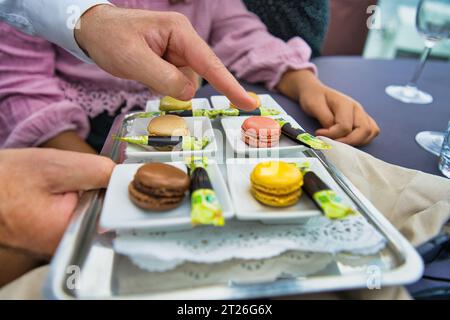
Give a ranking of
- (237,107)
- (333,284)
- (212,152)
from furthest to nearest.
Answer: (237,107)
(212,152)
(333,284)

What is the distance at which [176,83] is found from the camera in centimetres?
48

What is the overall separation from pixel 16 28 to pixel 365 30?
50.0 inches

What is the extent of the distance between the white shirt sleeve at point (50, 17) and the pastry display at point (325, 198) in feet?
1.36

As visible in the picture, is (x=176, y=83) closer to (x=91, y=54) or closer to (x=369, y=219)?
(x=91, y=54)

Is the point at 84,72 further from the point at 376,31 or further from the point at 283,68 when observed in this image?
the point at 376,31

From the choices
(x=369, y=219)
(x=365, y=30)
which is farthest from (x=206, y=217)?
(x=365, y=30)

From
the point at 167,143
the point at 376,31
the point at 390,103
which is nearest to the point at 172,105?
the point at 167,143

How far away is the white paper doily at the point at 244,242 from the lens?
308mm

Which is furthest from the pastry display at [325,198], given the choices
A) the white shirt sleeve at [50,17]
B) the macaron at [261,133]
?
the white shirt sleeve at [50,17]

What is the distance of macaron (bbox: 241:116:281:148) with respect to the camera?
1.57ft

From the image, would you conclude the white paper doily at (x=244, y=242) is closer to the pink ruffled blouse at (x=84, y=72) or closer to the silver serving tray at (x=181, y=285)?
the silver serving tray at (x=181, y=285)

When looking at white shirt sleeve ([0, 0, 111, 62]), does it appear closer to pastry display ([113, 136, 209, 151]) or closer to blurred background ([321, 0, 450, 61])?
pastry display ([113, 136, 209, 151])

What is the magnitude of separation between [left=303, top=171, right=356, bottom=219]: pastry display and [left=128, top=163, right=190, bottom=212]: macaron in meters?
0.13

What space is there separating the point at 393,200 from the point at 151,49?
0.38 meters
